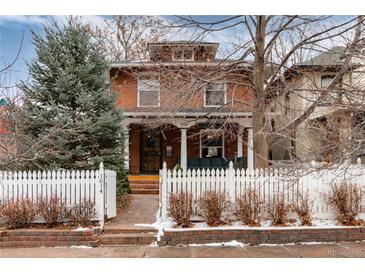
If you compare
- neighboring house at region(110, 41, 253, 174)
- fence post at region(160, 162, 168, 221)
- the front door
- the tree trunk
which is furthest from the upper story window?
the front door

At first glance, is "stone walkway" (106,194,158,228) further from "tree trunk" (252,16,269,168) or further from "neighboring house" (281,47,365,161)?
"neighboring house" (281,47,365,161)

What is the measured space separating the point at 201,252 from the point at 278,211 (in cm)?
132

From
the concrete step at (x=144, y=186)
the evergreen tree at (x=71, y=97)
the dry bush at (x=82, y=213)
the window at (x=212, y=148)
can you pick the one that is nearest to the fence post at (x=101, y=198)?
the dry bush at (x=82, y=213)

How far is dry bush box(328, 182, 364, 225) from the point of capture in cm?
508

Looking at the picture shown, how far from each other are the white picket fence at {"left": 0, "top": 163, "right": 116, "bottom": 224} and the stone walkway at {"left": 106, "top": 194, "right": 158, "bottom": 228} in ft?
1.52

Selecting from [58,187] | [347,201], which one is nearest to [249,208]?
[347,201]

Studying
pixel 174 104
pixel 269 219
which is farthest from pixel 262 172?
pixel 174 104

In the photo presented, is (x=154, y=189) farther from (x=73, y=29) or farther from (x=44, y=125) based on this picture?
(x=73, y=29)

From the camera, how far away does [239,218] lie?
16.6 ft

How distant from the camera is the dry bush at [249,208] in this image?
5012mm

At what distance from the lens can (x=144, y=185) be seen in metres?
8.64

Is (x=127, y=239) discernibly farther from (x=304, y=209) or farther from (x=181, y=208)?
(x=304, y=209)

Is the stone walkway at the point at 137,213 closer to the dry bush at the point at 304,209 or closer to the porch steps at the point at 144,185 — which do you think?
the porch steps at the point at 144,185

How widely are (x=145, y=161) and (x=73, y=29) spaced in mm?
4853
